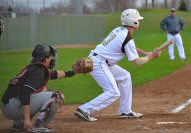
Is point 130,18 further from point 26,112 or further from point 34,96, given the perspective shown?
point 26,112

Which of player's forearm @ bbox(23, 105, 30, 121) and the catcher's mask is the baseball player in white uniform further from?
player's forearm @ bbox(23, 105, 30, 121)

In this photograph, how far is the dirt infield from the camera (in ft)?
23.2

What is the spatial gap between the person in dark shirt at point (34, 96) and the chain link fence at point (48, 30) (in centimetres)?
1632

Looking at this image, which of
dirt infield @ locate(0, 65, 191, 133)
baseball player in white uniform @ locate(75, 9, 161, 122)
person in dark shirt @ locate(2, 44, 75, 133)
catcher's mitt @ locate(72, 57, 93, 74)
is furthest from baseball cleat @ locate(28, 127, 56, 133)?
baseball player in white uniform @ locate(75, 9, 161, 122)

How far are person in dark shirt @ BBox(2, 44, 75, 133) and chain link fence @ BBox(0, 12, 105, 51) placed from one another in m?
16.3

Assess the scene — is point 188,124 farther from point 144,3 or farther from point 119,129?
point 144,3

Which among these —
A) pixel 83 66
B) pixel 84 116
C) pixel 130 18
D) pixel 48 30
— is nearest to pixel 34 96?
pixel 83 66

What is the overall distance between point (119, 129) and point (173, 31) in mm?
13427

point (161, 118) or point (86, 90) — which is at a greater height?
point (161, 118)

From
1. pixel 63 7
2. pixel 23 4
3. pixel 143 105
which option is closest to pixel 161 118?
pixel 143 105

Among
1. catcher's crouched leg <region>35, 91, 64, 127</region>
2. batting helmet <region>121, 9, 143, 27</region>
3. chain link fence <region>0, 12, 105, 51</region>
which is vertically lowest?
chain link fence <region>0, 12, 105, 51</region>

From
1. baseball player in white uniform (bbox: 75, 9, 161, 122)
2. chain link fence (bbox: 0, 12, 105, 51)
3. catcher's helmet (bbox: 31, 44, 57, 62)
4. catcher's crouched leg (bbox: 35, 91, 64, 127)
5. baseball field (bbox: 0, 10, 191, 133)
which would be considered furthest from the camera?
chain link fence (bbox: 0, 12, 105, 51)

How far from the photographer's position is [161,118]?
26.5ft

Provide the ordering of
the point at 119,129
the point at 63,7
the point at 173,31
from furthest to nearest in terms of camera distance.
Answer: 1. the point at 63,7
2. the point at 173,31
3. the point at 119,129
